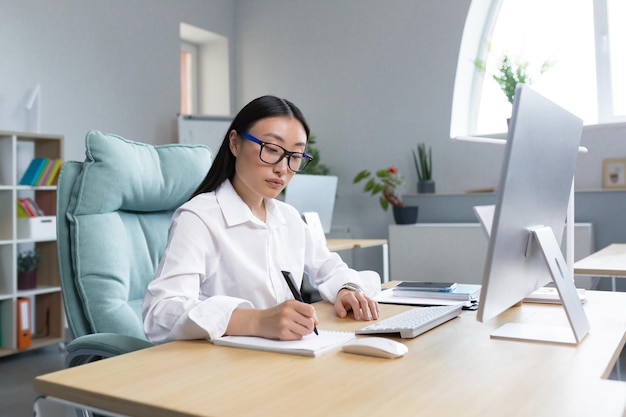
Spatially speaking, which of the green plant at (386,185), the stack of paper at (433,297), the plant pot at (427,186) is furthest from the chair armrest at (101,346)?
the plant pot at (427,186)

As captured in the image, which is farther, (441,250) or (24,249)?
(441,250)

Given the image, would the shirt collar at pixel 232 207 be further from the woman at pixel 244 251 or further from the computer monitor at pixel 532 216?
the computer monitor at pixel 532 216

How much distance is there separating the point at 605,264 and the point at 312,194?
177cm

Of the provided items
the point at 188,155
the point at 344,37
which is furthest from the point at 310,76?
the point at 188,155

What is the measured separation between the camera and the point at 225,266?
1.43 metres

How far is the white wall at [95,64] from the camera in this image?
4.05m

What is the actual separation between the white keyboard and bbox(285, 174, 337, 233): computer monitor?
2095mm

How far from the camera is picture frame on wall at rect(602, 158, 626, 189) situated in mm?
4078

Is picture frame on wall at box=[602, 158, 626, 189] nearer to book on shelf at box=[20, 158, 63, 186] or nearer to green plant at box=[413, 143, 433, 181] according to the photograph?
green plant at box=[413, 143, 433, 181]

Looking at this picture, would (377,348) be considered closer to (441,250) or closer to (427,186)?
(441,250)

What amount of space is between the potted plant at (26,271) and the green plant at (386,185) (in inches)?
98.1

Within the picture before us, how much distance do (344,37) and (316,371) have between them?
4.73 meters

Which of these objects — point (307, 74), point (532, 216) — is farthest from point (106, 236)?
point (307, 74)

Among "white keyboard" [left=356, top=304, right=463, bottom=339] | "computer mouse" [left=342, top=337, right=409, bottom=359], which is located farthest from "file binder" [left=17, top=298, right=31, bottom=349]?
"computer mouse" [left=342, top=337, right=409, bottom=359]
